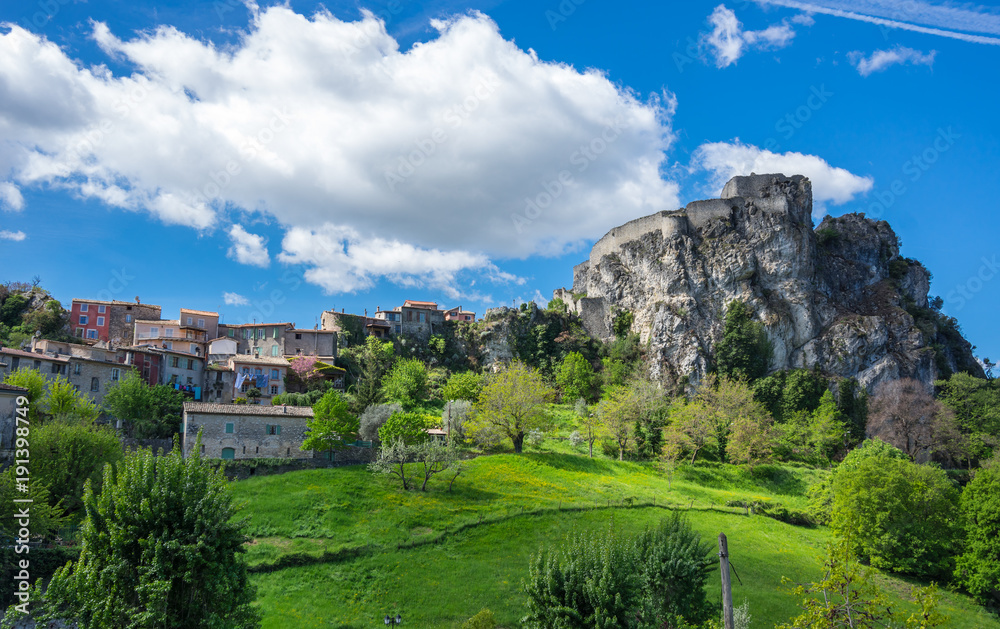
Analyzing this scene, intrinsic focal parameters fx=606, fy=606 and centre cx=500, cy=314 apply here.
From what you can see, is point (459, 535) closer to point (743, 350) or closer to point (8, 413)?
point (8, 413)

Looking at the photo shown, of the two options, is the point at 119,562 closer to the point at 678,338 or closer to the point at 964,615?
the point at 964,615

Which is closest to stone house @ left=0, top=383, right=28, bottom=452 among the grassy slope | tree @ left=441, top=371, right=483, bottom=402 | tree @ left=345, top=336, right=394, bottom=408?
the grassy slope

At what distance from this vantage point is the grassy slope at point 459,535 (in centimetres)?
2747

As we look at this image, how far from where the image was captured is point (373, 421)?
50500mm

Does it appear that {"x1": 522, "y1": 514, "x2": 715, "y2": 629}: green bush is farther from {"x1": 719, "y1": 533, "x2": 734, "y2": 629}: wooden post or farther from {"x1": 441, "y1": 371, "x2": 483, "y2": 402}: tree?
{"x1": 441, "y1": 371, "x2": 483, "y2": 402}: tree

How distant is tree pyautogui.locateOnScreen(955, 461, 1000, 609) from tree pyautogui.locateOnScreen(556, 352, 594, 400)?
40.1 metres

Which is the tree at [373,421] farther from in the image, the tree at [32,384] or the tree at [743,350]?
the tree at [743,350]

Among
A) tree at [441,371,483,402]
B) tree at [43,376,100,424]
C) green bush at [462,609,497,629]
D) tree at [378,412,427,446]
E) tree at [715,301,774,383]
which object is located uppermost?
tree at [715,301,774,383]

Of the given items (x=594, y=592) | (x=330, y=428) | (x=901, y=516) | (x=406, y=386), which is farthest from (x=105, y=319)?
(x=901, y=516)

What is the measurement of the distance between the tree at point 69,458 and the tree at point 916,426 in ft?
216

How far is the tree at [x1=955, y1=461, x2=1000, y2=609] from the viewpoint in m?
33.9

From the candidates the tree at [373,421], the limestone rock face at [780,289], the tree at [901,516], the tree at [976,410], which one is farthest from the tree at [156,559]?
the tree at [976,410]

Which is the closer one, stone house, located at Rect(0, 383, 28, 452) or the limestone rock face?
stone house, located at Rect(0, 383, 28, 452)

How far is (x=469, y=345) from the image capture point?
82.2 metres
